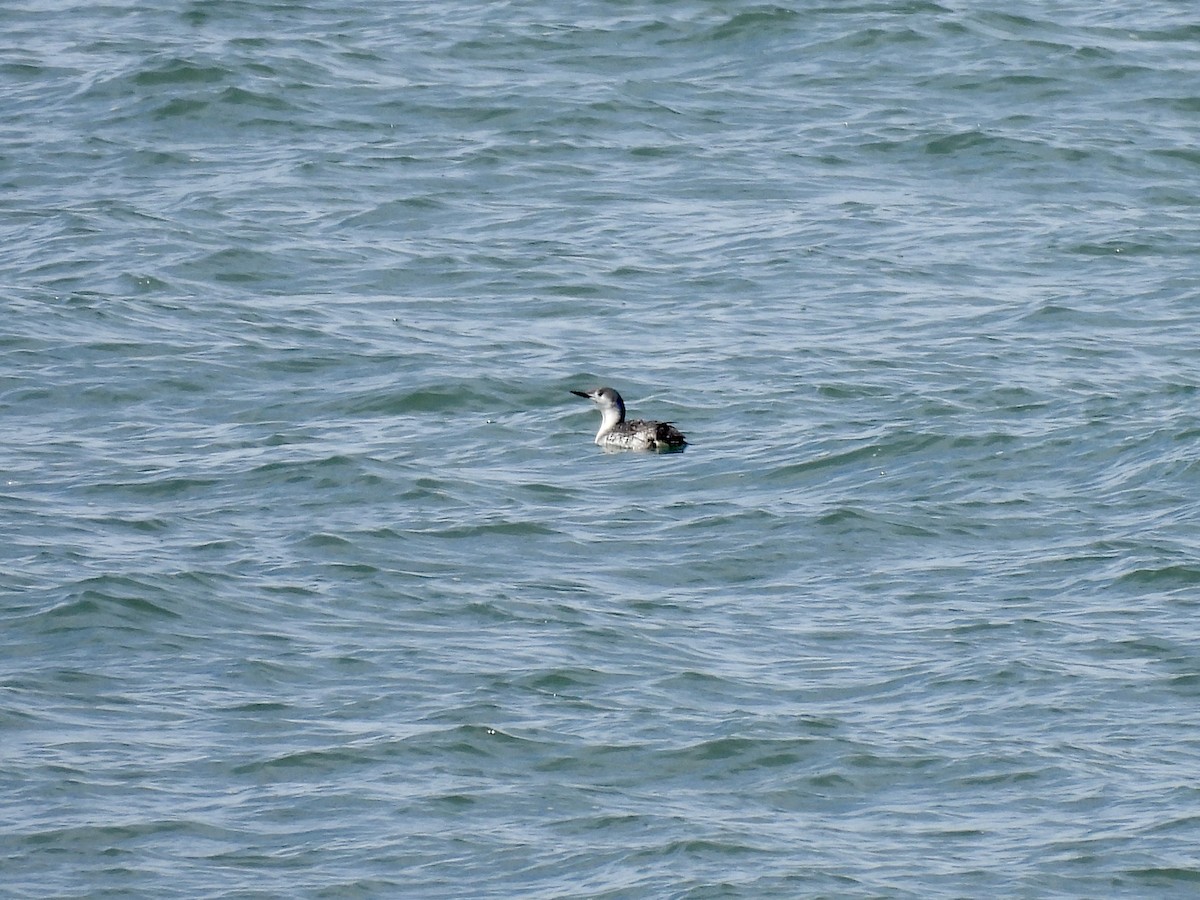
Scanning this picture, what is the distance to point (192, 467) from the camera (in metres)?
12.3

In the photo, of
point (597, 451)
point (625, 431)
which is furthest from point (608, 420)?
point (625, 431)

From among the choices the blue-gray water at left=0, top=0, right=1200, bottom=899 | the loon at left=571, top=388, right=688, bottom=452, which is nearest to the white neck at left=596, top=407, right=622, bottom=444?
the loon at left=571, top=388, right=688, bottom=452

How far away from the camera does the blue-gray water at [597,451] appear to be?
842 cm

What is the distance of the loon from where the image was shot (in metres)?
12.7

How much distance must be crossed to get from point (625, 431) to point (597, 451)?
0.34 m

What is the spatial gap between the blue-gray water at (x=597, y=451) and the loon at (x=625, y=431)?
0.14m

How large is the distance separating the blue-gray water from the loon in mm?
144

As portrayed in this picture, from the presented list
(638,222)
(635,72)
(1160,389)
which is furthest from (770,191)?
(1160,389)

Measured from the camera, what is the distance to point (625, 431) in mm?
12852

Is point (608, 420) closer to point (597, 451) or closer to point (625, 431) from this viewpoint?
point (597, 451)

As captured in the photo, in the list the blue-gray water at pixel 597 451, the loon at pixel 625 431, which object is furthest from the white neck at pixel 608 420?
the blue-gray water at pixel 597 451

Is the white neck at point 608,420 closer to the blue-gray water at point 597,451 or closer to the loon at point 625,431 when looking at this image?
the loon at point 625,431

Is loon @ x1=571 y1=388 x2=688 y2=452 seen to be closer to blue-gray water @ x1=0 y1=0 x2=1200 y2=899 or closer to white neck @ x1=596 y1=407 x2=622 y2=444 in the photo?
white neck @ x1=596 y1=407 x2=622 y2=444

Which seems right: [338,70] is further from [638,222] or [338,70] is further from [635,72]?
[638,222]
